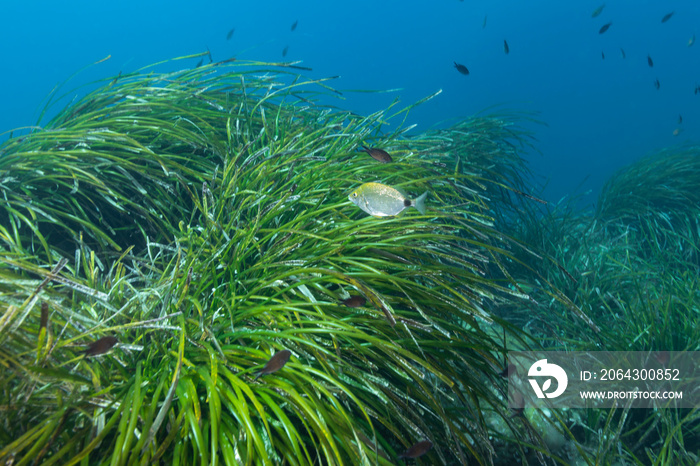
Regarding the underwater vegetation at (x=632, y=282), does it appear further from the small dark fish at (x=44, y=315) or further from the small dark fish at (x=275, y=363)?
the small dark fish at (x=44, y=315)

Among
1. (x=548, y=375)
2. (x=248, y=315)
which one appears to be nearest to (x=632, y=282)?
(x=548, y=375)

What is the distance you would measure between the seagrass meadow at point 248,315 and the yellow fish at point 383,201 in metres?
0.08

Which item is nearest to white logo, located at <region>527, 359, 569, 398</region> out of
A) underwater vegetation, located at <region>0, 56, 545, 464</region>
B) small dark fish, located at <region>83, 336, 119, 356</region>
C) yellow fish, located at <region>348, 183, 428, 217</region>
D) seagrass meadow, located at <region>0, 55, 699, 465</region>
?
seagrass meadow, located at <region>0, 55, 699, 465</region>

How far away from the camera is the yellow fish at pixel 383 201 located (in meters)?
1.97

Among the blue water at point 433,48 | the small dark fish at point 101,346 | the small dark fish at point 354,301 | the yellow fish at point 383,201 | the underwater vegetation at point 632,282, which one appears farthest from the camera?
the blue water at point 433,48

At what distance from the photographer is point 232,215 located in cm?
223

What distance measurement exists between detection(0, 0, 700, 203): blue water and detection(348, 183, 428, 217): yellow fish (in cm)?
8325

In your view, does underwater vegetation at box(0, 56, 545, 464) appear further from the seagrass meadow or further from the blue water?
the blue water

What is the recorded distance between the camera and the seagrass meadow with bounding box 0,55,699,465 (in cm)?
113

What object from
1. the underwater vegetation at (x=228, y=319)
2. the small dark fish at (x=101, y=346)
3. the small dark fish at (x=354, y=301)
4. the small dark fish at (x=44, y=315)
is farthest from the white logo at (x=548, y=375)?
the small dark fish at (x=44, y=315)

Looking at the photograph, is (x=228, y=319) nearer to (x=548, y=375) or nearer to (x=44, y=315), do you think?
(x=44, y=315)

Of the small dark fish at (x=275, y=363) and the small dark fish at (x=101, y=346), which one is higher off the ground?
the small dark fish at (x=101, y=346)

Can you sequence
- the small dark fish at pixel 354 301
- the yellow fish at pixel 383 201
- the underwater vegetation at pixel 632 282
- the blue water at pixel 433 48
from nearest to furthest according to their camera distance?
the small dark fish at pixel 354 301 → the yellow fish at pixel 383 201 → the underwater vegetation at pixel 632 282 → the blue water at pixel 433 48

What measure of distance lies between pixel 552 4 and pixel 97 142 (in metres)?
119
